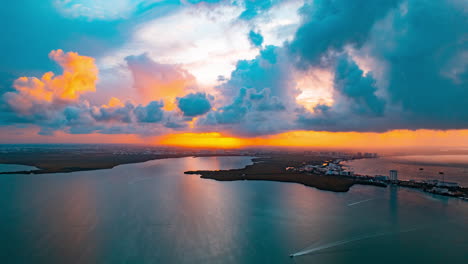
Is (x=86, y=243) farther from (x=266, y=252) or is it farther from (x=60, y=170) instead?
(x=60, y=170)

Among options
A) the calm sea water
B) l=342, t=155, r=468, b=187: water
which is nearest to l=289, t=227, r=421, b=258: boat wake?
the calm sea water

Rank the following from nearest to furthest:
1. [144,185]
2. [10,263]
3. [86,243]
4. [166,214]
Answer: [10,263] → [86,243] → [166,214] → [144,185]

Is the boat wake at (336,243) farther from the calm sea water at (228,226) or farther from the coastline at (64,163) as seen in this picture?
Answer: the coastline at (64,163)

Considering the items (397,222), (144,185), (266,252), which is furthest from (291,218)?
(144,185)

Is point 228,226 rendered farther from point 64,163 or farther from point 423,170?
point 64,163

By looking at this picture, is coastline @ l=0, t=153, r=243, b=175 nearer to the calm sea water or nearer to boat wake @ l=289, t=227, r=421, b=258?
the calm sea water

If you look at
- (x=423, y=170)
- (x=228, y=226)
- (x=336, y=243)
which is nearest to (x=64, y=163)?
(x=228, y=226)

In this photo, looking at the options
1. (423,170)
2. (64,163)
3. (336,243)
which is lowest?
(336,243)

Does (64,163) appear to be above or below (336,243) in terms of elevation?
above
